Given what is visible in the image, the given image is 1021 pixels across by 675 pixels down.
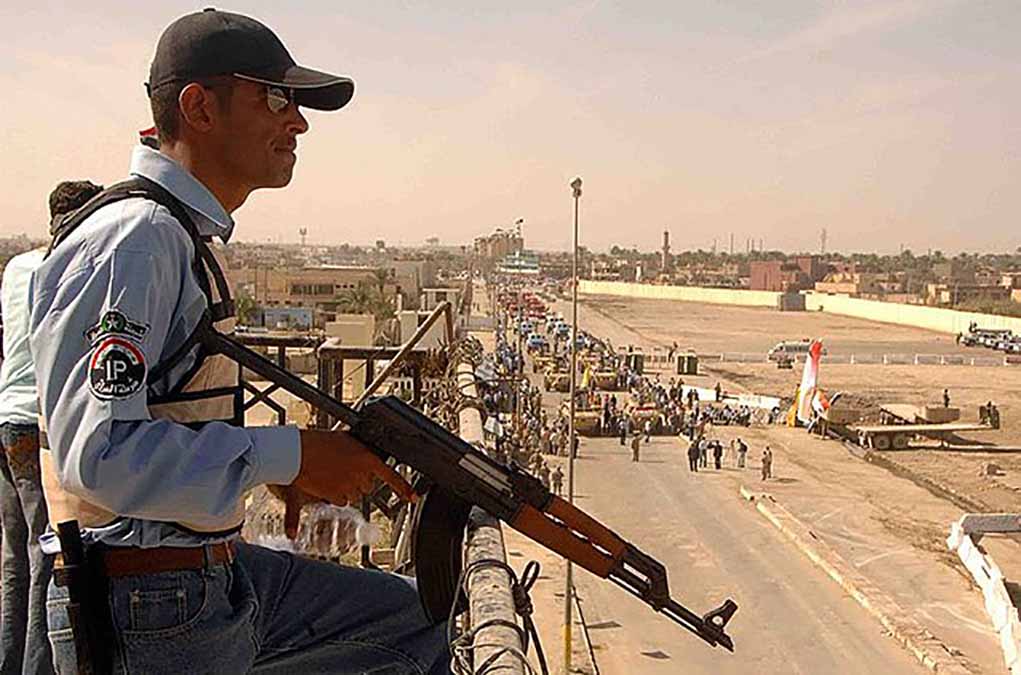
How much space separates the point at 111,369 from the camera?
5.87 ft

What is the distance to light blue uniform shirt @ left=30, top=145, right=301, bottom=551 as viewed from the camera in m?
1.80

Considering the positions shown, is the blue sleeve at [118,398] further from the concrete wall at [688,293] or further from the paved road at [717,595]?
the concrete wall at [688,293]

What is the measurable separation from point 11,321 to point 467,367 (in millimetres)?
6466

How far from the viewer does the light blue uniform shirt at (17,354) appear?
2.23 meters

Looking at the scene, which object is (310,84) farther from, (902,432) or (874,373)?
(874,373)

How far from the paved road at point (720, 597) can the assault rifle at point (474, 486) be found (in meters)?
12.9

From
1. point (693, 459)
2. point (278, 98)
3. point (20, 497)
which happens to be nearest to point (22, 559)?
point (20, 497)

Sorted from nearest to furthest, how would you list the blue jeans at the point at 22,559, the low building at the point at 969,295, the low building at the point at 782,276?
→ 1. the blue jeans at the point at 22,559
2. the low building at the point at 969,295
3. the low building at the point at 782,276

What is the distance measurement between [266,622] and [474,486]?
558 millimetres

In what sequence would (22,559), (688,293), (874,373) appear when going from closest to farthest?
(22,559)
(874,373)
(688,293)

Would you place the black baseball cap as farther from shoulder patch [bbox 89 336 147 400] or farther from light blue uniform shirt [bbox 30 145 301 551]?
shoulder patch [bbox 89 336 147 400]

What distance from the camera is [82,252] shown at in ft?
6.00

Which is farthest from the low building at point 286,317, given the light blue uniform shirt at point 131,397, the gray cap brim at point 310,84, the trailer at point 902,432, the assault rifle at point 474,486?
the light blue uniform shirt at point 131,397

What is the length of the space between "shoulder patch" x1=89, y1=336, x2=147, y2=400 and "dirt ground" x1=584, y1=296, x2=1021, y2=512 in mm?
29295
